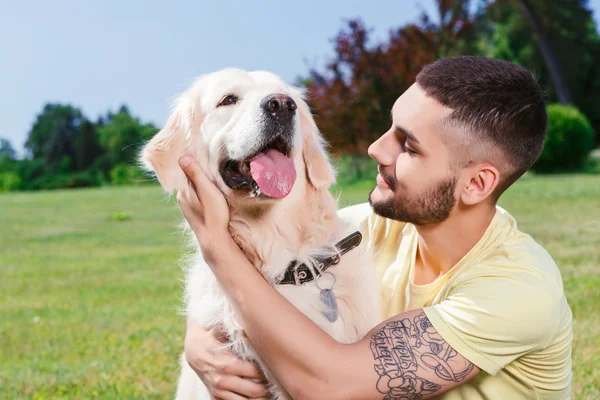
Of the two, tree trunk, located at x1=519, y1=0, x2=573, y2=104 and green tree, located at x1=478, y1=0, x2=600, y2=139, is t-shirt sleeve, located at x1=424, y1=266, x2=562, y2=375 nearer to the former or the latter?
green tree, located at x1=478, y1=0, x2=600, y2=139

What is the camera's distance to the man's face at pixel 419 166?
262 cm

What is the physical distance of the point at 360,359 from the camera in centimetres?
225

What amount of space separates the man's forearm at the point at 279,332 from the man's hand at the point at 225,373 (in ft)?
0.81

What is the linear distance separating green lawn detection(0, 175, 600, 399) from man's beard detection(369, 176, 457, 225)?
1626 millimetres

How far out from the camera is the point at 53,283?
27.1 ft

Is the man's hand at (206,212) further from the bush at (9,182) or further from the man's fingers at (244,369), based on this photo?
the bush at (9,182)

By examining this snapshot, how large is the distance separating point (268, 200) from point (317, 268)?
1.20 ft

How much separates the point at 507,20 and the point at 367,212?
3499 centimetres

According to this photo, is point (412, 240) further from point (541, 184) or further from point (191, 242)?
Result: point (541, 184)

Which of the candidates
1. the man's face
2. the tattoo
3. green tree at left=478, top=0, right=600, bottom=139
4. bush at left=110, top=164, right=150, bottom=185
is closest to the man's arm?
the tattoo

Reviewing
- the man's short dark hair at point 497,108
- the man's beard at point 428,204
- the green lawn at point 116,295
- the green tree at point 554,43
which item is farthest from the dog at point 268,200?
the green tree at point 554,43

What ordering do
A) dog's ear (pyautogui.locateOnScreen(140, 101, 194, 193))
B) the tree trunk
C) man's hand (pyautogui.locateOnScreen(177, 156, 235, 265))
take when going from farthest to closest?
the tree trunk < dog's ear (pyautogui.locateOnScreen(140, 101, 194, 193)) < man's hand (pyautogui.locateOnScreen(177, 156, 235, 265))

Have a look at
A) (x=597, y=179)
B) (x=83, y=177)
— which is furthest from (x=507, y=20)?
(x=83, y=177)

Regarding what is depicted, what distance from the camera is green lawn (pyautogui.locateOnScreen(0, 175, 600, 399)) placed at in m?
4.54
